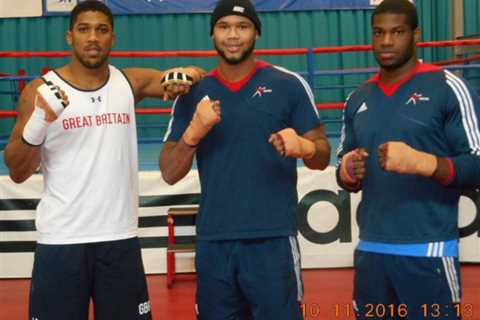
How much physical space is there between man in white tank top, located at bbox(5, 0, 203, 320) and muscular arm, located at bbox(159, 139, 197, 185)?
0.26m

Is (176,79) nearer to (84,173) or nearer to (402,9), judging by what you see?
(84,173)

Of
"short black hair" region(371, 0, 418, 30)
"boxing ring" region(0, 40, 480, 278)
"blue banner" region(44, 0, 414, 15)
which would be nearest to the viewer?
"short black hair" region(371, 0, 418, 30)

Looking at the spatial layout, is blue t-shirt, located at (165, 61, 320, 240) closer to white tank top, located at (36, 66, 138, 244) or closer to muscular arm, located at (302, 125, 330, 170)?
muscular arm, located at (302, 125, 330, 170)


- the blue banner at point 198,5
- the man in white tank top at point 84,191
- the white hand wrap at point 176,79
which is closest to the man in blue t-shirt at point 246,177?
the white hand wrap at point 176,79

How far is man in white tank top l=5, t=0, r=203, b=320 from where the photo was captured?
2848mm

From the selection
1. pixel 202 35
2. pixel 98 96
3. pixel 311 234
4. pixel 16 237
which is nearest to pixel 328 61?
pixel 202 35

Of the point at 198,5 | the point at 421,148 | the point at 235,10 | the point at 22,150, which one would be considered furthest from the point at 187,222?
the point at 198,5

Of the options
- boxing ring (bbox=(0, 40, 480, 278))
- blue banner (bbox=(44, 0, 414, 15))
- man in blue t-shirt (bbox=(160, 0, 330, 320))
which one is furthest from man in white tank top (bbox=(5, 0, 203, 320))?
blue banner (bbox=(44, 0, 414, 15))

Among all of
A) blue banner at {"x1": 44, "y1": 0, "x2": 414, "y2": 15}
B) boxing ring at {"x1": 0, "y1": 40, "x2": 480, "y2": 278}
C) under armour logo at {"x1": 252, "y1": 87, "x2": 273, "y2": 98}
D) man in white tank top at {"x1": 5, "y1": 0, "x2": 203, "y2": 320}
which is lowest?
boxing ring at {"x1": 0, "y1": 40, "x2": 480, "y2": 278}

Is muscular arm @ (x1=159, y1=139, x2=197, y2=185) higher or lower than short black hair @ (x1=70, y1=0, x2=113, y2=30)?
lower

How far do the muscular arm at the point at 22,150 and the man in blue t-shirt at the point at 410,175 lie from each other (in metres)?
1.27

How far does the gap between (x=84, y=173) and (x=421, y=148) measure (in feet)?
4.45
